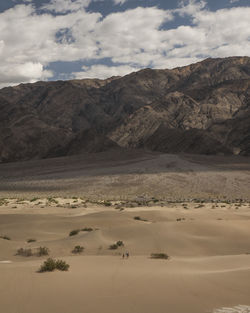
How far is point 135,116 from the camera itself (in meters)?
122

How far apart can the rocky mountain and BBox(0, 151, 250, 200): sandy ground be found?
27.4 meters

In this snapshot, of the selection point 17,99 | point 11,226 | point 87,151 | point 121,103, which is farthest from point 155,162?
point 17,99

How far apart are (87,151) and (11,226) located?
73.7 m

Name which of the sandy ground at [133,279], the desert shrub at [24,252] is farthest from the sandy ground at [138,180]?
the desert shrub at [24,252]

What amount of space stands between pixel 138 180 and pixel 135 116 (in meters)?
79.4

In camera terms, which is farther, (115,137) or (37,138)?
(115,137)

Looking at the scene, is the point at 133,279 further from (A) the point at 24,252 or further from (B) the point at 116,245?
(A) the point at 24,252

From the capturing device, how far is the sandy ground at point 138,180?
123 ft

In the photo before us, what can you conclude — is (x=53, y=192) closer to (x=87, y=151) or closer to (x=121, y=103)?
(x=87, y=151)

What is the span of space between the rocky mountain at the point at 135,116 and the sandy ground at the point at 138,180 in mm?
27387

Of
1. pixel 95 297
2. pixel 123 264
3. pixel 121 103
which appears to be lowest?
pixel 123 264

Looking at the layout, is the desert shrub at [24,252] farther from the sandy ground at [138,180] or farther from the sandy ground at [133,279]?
the sandy ground at [138,180]

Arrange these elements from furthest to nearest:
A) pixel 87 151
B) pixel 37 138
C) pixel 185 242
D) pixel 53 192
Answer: pixel 37 138
pixel 87 151
pixel 53 192
pixel 185 242

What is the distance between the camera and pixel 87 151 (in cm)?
8962
